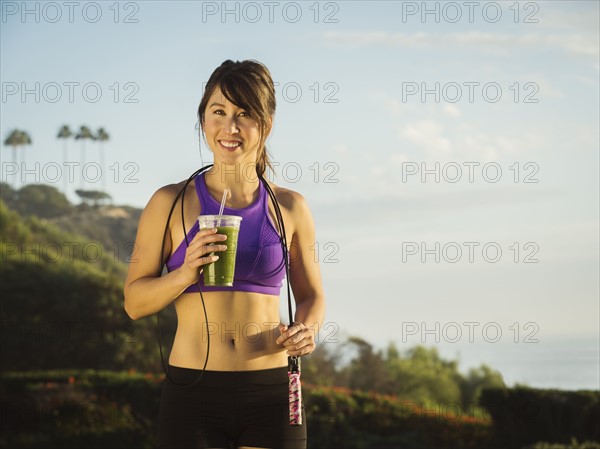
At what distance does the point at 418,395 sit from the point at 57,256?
21.8ft

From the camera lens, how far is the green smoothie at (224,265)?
2.86 metres

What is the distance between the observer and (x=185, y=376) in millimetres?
2998

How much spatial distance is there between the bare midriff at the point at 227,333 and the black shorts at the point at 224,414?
0.14ft

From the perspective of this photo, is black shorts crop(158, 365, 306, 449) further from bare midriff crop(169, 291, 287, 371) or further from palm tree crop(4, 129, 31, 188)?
palm tree crop(4, 129, 31, 188)

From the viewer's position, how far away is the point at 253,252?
306 centimetres

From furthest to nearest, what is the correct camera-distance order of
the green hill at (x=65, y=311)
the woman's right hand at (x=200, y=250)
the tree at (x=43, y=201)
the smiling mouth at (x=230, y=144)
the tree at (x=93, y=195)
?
the tree at (x=93, y=195), the tree at (x=43, y=201), the green hill at (x=65, y=311), the smiling mouth at (x=230, y=144), the woman's right hand at (x=200, y=250)

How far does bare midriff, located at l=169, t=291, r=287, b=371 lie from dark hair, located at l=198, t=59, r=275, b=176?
63 cm

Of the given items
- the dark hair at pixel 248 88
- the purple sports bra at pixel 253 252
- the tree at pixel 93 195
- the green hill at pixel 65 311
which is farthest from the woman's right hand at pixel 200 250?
the tree at pixel 93 195

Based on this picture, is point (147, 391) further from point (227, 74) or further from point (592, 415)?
point (227, 74)

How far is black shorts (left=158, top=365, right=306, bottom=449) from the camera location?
2945 mm

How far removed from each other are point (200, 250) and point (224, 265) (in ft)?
0.52

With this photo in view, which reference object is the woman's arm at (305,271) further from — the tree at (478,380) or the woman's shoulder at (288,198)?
the tree at (478,380)

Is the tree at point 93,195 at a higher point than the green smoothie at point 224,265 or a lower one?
higher

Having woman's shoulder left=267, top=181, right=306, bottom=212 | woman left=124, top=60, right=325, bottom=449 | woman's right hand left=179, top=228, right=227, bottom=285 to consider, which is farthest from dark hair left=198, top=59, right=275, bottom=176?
woman's right hand left=179, top=228, right=227, bottom=285
